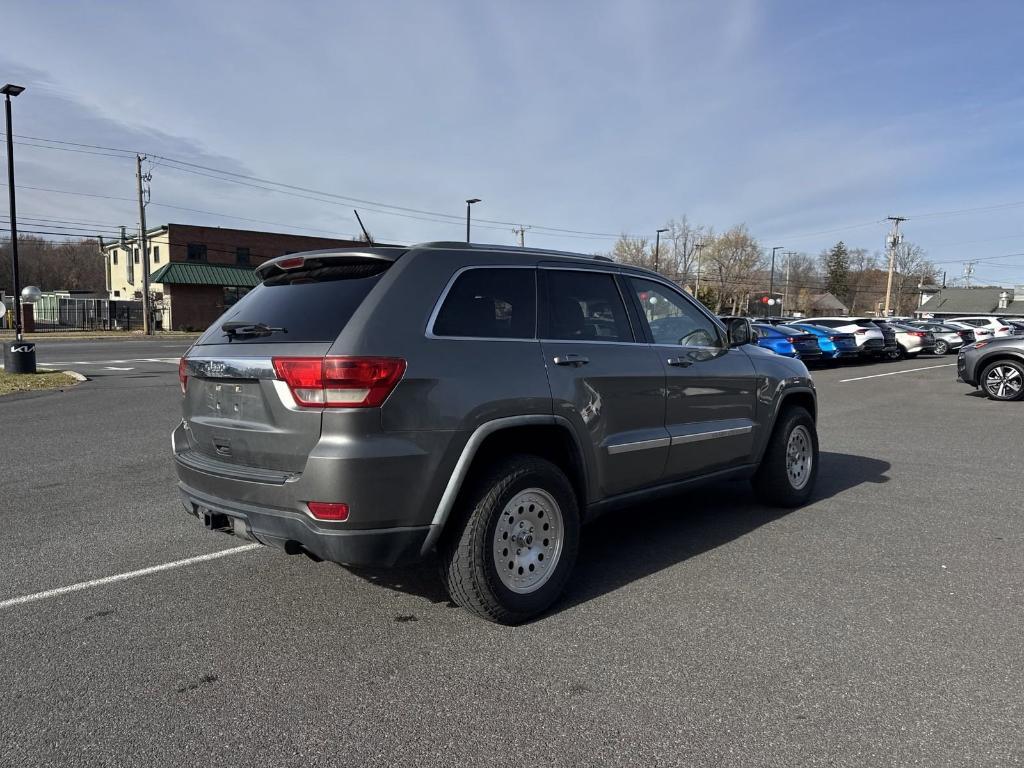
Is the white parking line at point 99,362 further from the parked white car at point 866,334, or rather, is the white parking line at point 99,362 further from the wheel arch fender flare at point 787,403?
the parked white car at point 866,334

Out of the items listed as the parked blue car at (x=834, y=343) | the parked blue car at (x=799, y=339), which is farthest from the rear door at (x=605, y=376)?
the parked blue car at (x=834, y=343)

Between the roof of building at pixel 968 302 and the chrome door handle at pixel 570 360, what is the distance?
102739 millimetres

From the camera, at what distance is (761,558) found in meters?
4.56

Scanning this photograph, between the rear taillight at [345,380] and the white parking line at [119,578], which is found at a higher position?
the rear taillight at [345,380]

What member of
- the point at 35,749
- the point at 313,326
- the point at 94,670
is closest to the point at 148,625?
the point at 94,670

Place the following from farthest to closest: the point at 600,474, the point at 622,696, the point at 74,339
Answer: the point at 74,339 → the point at 600,474 → the point at 622,696

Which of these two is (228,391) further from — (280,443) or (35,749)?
(35,749)

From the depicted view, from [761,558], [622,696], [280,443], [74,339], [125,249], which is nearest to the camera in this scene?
[622,696]

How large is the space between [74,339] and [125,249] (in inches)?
862

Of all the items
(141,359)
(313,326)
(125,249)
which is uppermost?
(125,249)

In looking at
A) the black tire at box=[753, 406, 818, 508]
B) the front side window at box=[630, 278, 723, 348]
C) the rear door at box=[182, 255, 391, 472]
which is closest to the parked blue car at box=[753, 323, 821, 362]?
the black tire at box=[753, 406, 818, 508]

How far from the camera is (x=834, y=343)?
22.4 meters

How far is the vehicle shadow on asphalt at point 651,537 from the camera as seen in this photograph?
4.11 meters

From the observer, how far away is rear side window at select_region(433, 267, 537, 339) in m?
3.51
